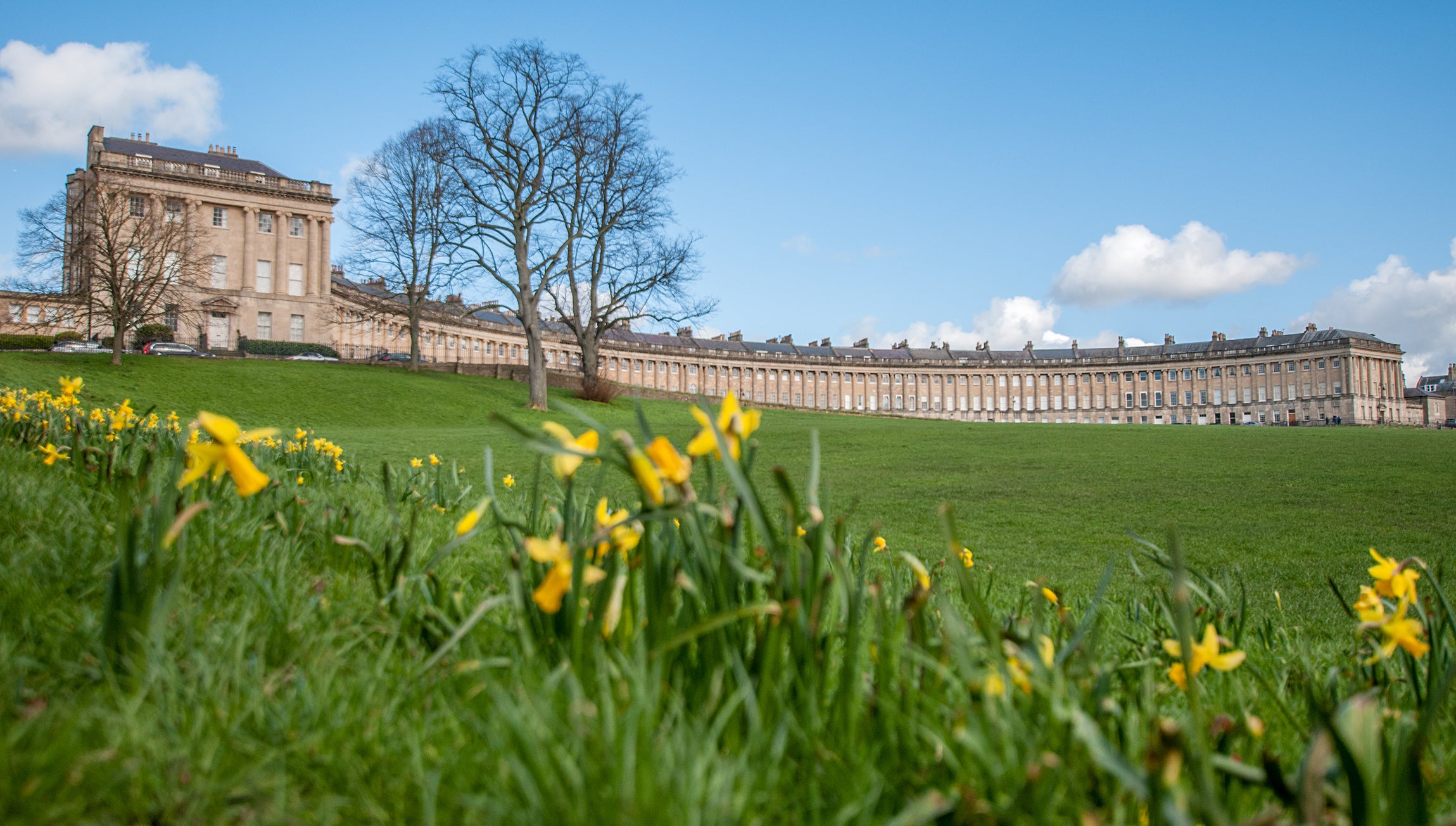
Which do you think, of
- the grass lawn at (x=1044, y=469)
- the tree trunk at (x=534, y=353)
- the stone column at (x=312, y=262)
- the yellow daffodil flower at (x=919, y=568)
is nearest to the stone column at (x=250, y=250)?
the stone column at (x=312, y=262)

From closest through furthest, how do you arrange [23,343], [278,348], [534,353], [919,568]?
[919,568] < [534,353] < [23,343] < [278,348]

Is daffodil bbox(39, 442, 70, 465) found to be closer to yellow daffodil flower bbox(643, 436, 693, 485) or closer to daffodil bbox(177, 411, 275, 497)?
daffodil bbox(177, 411, 275, 497)

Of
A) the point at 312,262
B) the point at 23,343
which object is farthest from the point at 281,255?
the point at 23,343

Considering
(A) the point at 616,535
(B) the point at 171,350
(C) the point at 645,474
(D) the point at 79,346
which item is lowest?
(A) the point at 616,535

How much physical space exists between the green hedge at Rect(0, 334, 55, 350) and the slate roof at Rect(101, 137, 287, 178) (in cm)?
1611

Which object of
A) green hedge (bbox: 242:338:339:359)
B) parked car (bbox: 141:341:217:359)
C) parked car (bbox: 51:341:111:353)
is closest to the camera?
parked car (bbox: 51:341:111:353)

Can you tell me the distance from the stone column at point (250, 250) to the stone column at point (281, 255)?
104cm

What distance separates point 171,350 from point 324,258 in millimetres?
12103

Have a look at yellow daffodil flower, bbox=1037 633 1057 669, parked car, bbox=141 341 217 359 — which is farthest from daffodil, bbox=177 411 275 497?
parked car, bbox=141 341 217 359

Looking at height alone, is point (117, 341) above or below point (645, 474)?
above

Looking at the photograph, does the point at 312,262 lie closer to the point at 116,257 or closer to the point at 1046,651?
the point at 116,257

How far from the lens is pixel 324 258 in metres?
51.8

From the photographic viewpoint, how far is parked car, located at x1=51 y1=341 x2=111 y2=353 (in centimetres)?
3703

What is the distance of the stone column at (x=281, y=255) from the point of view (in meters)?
50.5
